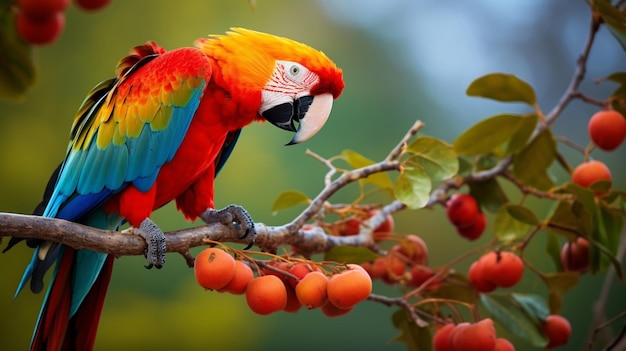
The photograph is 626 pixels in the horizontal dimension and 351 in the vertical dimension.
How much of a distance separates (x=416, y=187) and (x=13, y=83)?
943 millimetres

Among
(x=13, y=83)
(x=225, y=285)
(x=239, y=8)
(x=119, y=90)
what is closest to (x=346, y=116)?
(x=239, y=8)

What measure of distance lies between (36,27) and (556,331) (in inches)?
52.5

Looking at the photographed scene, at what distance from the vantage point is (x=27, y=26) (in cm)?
57

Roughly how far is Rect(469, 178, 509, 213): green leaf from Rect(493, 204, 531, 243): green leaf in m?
0.09

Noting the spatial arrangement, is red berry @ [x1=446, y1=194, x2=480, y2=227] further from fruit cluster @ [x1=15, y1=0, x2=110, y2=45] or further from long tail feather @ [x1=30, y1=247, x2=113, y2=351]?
fruit cluster @ [x1=15, y1=0, x2=110, y2=45]

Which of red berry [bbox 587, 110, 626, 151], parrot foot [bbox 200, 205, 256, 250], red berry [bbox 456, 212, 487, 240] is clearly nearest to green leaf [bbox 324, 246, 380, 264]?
parrot foot [bbox 200, 205, 256, 250]

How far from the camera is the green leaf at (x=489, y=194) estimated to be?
167 cm

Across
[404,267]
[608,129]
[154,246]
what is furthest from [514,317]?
[154,246]

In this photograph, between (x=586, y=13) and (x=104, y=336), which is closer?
(x=104, y=336)

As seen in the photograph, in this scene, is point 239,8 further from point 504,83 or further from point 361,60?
point 504,83

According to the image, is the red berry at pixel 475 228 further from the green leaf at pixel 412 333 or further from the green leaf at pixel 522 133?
the green leaf at pixel 412 333

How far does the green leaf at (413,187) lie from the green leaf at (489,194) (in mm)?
318

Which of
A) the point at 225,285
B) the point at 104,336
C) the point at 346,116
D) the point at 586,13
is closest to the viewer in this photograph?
the point at 225,285

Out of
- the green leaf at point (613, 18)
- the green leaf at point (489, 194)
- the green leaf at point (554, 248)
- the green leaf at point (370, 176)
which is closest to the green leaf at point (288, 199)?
the green leaf at point (370, 176)
